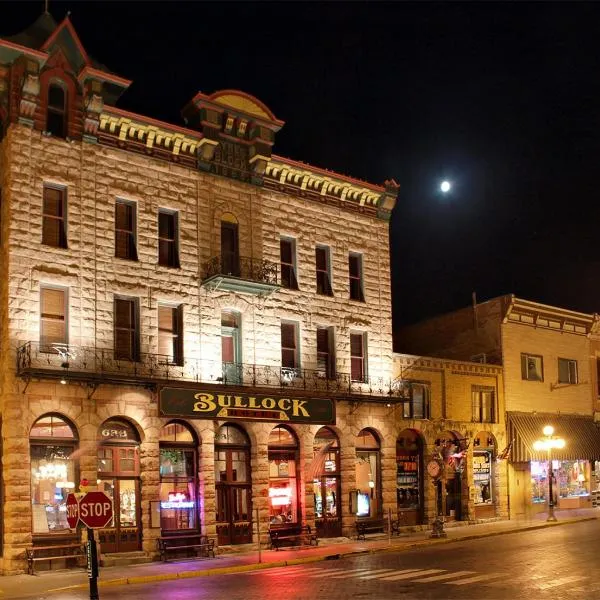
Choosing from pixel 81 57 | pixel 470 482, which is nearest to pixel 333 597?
pixel 81 57

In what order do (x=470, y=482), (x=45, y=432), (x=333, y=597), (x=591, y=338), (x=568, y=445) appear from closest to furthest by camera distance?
(x=333, y=597) < (x=45, y=432) < (x=470, y=482) < (x=568, y=445) < (x=591, y=338)

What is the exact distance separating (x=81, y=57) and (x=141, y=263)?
652 centimetres

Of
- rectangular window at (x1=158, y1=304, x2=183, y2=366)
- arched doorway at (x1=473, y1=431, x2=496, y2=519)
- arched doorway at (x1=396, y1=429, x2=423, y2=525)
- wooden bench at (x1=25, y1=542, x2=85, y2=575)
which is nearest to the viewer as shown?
wooden bench at (x1=25, y1=542, x2=85, y2=575)

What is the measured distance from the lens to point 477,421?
122ft

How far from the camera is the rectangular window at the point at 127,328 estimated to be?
1061 inches

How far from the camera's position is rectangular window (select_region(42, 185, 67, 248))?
26125mm

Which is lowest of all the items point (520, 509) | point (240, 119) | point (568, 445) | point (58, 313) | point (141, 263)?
point (520, 509)

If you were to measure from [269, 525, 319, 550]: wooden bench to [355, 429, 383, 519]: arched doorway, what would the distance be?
3.00 m

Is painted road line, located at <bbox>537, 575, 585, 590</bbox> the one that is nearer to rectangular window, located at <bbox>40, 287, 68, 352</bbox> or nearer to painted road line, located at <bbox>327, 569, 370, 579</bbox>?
painted road line, located at <bbox>327, 569, 370, 579</bbox>

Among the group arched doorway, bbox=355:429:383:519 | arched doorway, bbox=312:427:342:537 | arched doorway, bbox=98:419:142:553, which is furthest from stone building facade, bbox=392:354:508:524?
arched doorway, bbox=98:419:142:553

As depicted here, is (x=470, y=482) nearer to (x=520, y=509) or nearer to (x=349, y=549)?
(x=520, y=509)

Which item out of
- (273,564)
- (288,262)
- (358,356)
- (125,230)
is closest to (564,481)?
(358,356)

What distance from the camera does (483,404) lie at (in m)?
37.8

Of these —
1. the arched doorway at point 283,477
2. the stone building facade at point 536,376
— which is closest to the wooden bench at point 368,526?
the arched doorway at point 283,477
